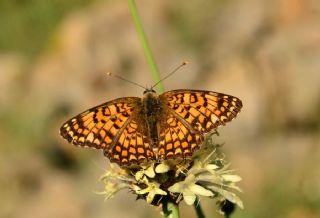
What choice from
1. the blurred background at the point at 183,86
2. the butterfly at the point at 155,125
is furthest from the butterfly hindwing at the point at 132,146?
the blurred background at the point at 183,86

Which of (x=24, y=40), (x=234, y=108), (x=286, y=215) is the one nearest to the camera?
(x=234, y=108)

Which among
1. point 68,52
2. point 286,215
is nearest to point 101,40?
point 68,52

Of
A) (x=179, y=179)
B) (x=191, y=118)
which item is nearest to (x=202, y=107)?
(x=191, y=118)

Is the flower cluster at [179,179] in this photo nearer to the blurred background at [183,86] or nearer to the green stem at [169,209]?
the green stem at [169,209]

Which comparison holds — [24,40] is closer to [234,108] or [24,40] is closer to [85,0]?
[85,0]

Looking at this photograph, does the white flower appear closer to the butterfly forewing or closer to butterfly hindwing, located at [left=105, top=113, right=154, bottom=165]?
butterfly hindwing, located at [left=105, top=113, right=154, bottom=165]
